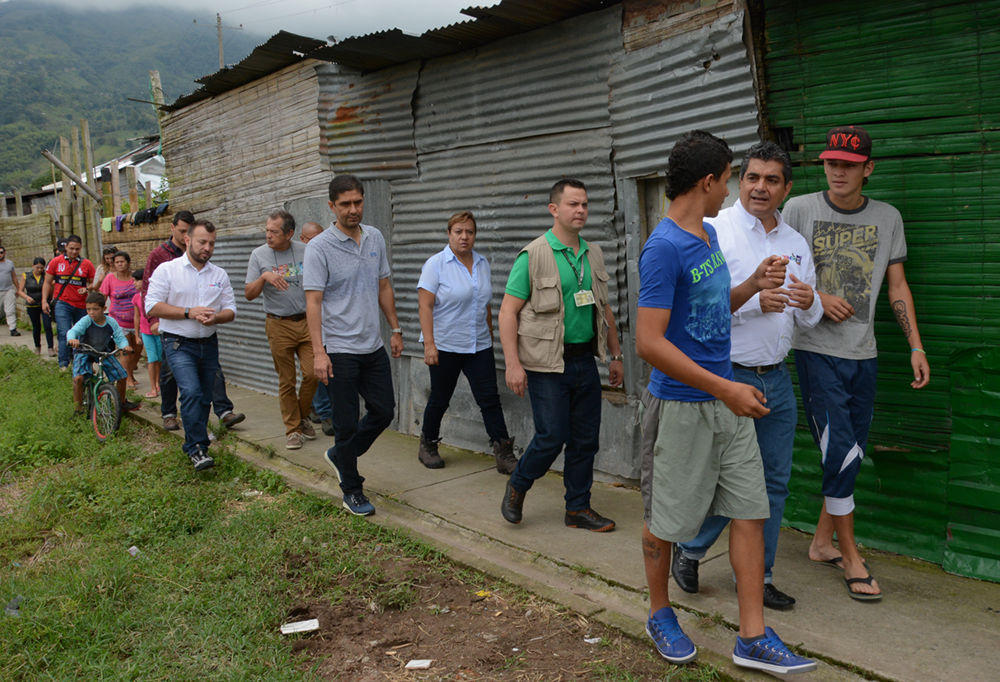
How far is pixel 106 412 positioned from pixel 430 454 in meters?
3.73

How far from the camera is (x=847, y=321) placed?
363 centimetres

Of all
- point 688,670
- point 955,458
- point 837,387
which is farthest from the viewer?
point 955,458

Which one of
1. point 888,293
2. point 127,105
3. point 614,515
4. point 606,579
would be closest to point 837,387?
point 888,293

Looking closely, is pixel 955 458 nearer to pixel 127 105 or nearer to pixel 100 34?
pixel 127 105

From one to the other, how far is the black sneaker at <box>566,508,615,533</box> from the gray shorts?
160cm

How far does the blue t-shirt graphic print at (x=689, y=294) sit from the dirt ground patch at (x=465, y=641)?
3.88 feet

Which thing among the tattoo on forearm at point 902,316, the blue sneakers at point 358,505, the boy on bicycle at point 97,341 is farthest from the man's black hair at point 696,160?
the boy on bicycle at point 97,341

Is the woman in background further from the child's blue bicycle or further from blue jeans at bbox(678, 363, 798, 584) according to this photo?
blue jeans at bbox(678, 363, 798, 584)

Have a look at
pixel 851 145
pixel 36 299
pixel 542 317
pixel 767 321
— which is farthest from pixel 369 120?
pixel 36 299

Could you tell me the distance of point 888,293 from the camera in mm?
3889

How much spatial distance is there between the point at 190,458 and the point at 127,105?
117m

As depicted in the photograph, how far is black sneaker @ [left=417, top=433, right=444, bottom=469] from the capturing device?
20.4 ft

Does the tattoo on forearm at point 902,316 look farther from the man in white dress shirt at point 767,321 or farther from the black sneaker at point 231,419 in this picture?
the black sneaker at point 231,419

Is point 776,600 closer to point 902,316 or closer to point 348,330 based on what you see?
point 902,316
